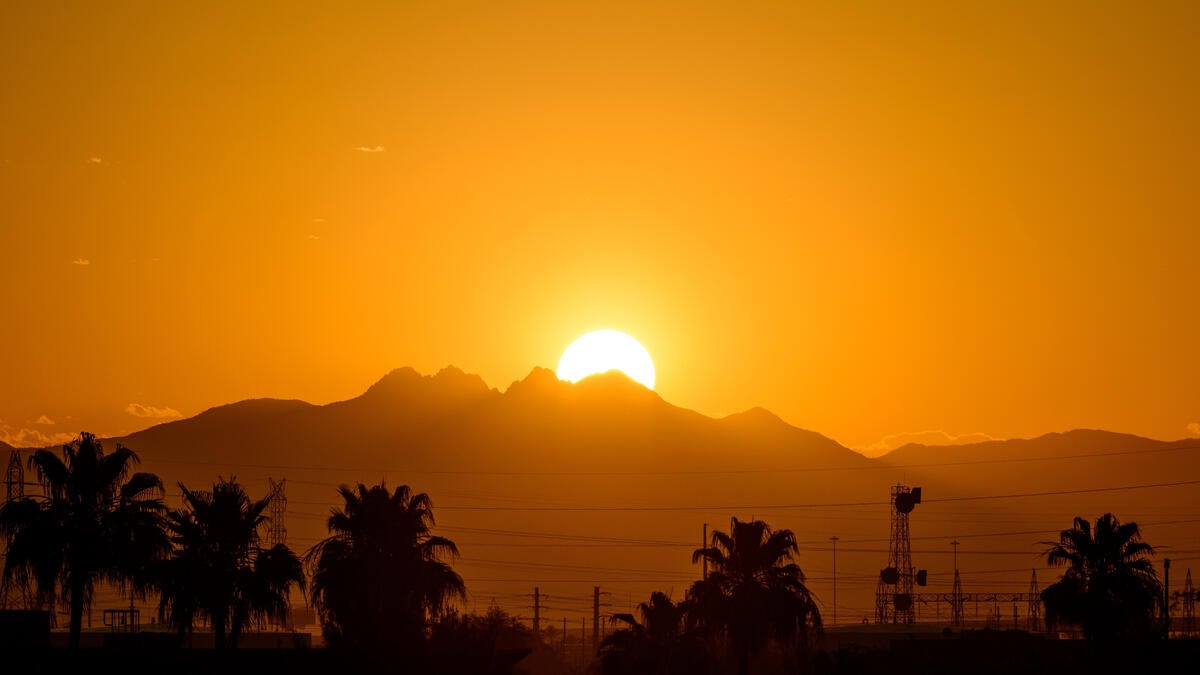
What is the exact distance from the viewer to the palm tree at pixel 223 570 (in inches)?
2753

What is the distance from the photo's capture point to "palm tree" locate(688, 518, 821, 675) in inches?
3236

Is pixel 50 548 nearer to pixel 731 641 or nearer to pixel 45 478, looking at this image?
pixel 45 478

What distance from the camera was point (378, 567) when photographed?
77.4 meters

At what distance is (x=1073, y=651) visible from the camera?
83750mm

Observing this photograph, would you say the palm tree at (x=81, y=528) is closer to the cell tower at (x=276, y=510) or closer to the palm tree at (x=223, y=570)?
the palm tree at (x=223, y=570)

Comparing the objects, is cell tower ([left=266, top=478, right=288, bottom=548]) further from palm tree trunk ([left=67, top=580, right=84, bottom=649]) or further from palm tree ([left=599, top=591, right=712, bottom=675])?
palm tree ([left=599, top=591, right=712, bottom=675])

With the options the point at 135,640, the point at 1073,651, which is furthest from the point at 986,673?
the point at 135,640

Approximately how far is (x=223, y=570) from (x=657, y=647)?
25.8 metres

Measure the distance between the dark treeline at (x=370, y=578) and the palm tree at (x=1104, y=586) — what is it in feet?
0.27

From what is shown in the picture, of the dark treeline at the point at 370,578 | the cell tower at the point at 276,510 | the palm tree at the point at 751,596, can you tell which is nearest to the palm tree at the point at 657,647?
the dark treeline at the point at 370,578

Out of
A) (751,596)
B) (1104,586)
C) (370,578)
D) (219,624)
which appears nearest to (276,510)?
(370,578)

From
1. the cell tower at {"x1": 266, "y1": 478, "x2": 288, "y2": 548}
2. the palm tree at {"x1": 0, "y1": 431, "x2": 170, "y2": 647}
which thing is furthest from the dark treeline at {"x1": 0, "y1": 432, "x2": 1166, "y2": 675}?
the cell tower at {"x1": 266, "y1": 478, "x2": 288, "y2": 548}

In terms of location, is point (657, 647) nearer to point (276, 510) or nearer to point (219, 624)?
point (219, 624)

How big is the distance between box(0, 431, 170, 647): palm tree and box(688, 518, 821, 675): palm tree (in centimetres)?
3022
